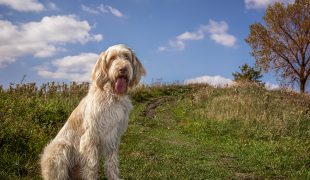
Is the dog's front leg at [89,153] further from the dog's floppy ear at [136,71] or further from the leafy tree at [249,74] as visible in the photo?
the leafy tree at [249,74]

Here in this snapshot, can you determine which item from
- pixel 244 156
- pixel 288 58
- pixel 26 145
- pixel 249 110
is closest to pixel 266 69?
pixel 288 58

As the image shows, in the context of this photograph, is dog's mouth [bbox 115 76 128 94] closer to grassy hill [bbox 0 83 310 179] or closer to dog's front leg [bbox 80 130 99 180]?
dog's front leg [bbox 80 130 99 180]

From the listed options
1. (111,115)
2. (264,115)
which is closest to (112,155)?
(111,115)

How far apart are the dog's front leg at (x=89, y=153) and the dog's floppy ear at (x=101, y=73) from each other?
89 centimetres

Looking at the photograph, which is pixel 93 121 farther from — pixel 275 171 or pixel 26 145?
pixel 275 171

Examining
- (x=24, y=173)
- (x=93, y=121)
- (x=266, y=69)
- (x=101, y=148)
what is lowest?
(x=24, y=173)

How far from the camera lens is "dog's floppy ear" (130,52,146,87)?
7773 mm

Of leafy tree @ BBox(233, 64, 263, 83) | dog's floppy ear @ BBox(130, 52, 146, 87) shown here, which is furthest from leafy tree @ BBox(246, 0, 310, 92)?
dog's floppy ear @ BBox(130, 52, 146, 87)

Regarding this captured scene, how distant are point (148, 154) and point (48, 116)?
351 centimetres

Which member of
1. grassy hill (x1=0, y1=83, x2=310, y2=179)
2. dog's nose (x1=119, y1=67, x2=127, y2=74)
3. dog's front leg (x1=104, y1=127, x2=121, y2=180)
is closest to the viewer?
dog's nose (x1=119, y1=67, x2=127, y2=74)

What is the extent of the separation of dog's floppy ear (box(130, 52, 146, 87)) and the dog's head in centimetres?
8

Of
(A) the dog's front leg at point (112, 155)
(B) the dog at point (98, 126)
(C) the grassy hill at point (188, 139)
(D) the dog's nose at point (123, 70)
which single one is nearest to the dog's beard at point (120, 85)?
(B) the dog at point (98, 126)

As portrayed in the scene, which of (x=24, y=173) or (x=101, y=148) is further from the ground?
(x=101, y=148)

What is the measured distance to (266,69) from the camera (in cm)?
3922
